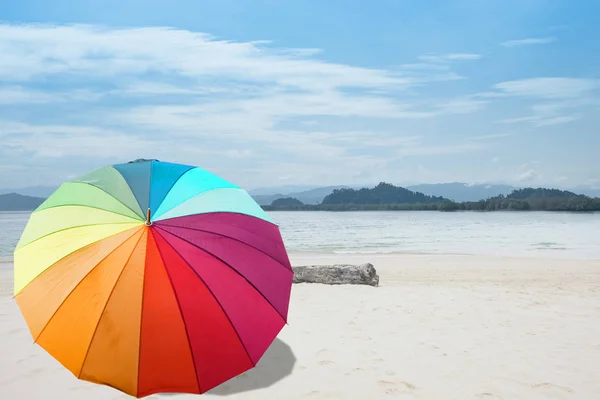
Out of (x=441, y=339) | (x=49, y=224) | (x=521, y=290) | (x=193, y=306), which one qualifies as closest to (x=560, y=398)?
(x=441, y=339)

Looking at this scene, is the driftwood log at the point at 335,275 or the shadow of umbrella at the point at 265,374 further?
the driftwood log at the point at 335,275

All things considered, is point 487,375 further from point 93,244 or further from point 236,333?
point 93,244

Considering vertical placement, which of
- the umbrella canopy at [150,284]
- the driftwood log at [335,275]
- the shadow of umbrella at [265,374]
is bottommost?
the shadow of umbrella at [265,374]

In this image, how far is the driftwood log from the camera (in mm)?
10258

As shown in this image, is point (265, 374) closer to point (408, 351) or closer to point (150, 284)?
point (408, 351)

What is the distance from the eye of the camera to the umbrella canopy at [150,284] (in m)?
3.52

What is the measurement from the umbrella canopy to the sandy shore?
1.15m

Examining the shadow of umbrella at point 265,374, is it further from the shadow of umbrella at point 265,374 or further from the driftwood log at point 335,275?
the driftwood log at point 335,275

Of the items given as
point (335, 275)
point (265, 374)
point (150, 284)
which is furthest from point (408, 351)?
point (335, 275)

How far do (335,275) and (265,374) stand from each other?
5308mm

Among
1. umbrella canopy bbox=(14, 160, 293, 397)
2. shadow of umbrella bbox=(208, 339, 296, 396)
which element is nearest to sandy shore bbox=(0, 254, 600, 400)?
shadow of umbrella bbox=(208, 339, 296, 396)

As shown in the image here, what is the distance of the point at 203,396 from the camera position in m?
4.65

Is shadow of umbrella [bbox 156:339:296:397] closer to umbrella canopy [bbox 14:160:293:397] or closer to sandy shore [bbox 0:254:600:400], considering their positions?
sandy shore [bbox 0:254:600:400]

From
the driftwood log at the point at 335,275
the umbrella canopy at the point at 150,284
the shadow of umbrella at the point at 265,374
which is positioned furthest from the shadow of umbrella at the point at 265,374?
the driftwood log at the point at 335,275
